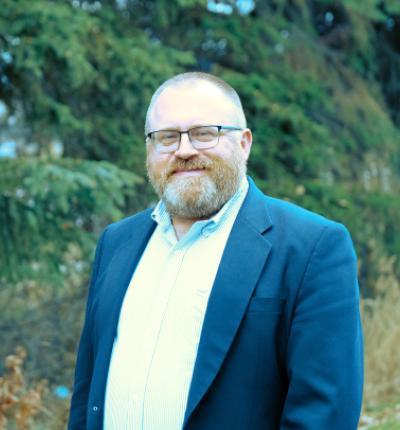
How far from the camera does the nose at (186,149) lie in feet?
8.31

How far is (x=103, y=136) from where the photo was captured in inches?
256

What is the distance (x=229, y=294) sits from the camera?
92.7 inches

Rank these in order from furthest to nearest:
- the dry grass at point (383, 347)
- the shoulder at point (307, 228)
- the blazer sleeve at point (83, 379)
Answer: the dry grass at point (383, 347) → the blazer sleeve at point (83, 379) → the shoulder at point (307, 228)

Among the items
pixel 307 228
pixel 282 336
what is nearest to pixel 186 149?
pixel 307 228

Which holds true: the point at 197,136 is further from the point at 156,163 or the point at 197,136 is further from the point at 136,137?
the point at 136,137

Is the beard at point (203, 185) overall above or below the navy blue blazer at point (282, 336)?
above

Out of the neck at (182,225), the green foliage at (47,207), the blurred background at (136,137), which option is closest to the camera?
the neck at (182,225)

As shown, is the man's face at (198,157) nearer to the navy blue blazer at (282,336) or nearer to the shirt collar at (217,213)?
the shirt collar at (217,213)

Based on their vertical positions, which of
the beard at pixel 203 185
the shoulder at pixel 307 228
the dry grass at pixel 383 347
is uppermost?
the beard at pixel 203 185

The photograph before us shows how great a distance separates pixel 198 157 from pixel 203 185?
0.32 feet

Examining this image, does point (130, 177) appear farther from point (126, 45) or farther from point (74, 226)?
point (126, 45)

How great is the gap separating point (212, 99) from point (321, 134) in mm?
5082

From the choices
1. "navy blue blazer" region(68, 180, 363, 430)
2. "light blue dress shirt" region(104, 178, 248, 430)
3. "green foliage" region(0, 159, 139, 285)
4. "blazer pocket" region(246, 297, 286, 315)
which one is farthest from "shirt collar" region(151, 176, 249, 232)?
"green foliage" region(0, 159, 139, 285)

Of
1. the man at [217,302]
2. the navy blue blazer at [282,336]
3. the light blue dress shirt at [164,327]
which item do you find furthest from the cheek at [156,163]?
the navy blue blazer at [282,336]
